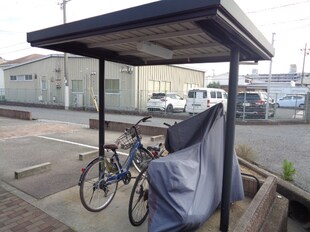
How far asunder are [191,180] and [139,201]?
947 mm

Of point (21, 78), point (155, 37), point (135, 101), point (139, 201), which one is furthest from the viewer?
point (21, 78)

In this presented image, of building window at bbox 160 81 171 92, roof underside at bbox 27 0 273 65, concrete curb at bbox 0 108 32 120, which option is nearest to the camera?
roof underside at bbox 27 0 273 65

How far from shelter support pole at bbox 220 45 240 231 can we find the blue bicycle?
137 centimetres

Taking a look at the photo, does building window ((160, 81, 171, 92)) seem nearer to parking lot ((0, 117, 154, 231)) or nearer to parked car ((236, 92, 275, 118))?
parked car ((236, 92, 275, 118))

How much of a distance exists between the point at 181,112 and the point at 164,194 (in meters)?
15.5

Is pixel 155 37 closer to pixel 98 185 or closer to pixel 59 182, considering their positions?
pixel 98 185

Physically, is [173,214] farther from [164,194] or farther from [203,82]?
[203,82]

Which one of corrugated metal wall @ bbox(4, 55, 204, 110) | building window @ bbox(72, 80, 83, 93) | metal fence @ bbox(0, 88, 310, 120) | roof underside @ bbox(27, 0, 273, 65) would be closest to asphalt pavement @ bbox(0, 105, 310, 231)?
roof underside @ bbox(27, 0, 273, 65)

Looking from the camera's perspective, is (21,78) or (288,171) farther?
(21,78)

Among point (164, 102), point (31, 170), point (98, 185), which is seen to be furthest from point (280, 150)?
point (164, 102)

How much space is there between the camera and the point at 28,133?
869cm

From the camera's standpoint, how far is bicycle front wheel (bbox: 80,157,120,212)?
321 cm

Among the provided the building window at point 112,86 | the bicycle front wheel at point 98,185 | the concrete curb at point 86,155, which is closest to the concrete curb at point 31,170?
the concrete curb at point 86,155

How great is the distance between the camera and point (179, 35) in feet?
9.09
